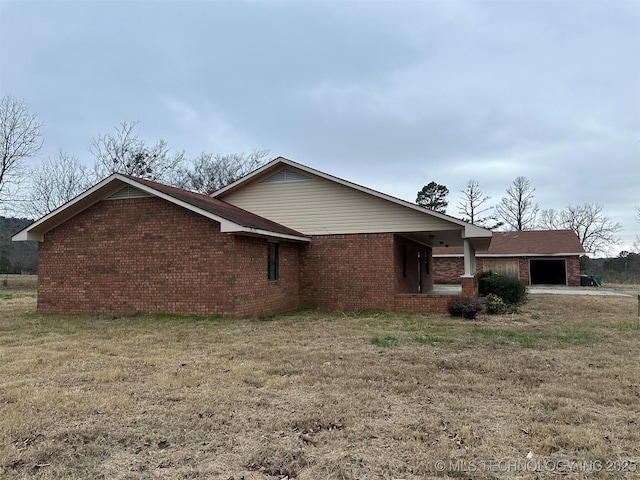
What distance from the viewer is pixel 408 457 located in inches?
143

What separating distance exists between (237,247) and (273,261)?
2292mm

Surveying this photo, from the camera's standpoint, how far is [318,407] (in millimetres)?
4840

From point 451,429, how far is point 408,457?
782 mm

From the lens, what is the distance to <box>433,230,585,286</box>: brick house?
33.1m

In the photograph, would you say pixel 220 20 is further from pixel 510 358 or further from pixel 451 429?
pixel 451 429

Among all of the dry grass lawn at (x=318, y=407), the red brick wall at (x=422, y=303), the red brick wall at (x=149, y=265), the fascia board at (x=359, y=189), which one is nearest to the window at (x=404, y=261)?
the red brick wall at (x=422, y=303)

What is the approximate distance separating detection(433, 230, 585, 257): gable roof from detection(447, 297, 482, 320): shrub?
842 inches

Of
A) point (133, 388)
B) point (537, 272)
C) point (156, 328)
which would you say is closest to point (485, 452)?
point (133, 388)

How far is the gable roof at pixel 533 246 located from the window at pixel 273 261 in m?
22.8

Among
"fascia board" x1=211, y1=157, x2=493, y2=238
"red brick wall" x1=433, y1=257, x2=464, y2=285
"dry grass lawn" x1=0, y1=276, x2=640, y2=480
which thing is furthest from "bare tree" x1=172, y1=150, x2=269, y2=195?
"dry grass lawn" x1=0, y1=276, x2=640, y2=480

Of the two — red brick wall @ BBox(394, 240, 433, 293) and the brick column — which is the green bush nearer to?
the brick column

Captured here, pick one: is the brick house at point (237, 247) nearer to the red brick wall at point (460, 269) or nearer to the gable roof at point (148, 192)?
the gable roof at point (148, 192)

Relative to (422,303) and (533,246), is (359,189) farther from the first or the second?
(533,246)

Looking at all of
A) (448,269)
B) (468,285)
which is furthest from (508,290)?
(448,269)
